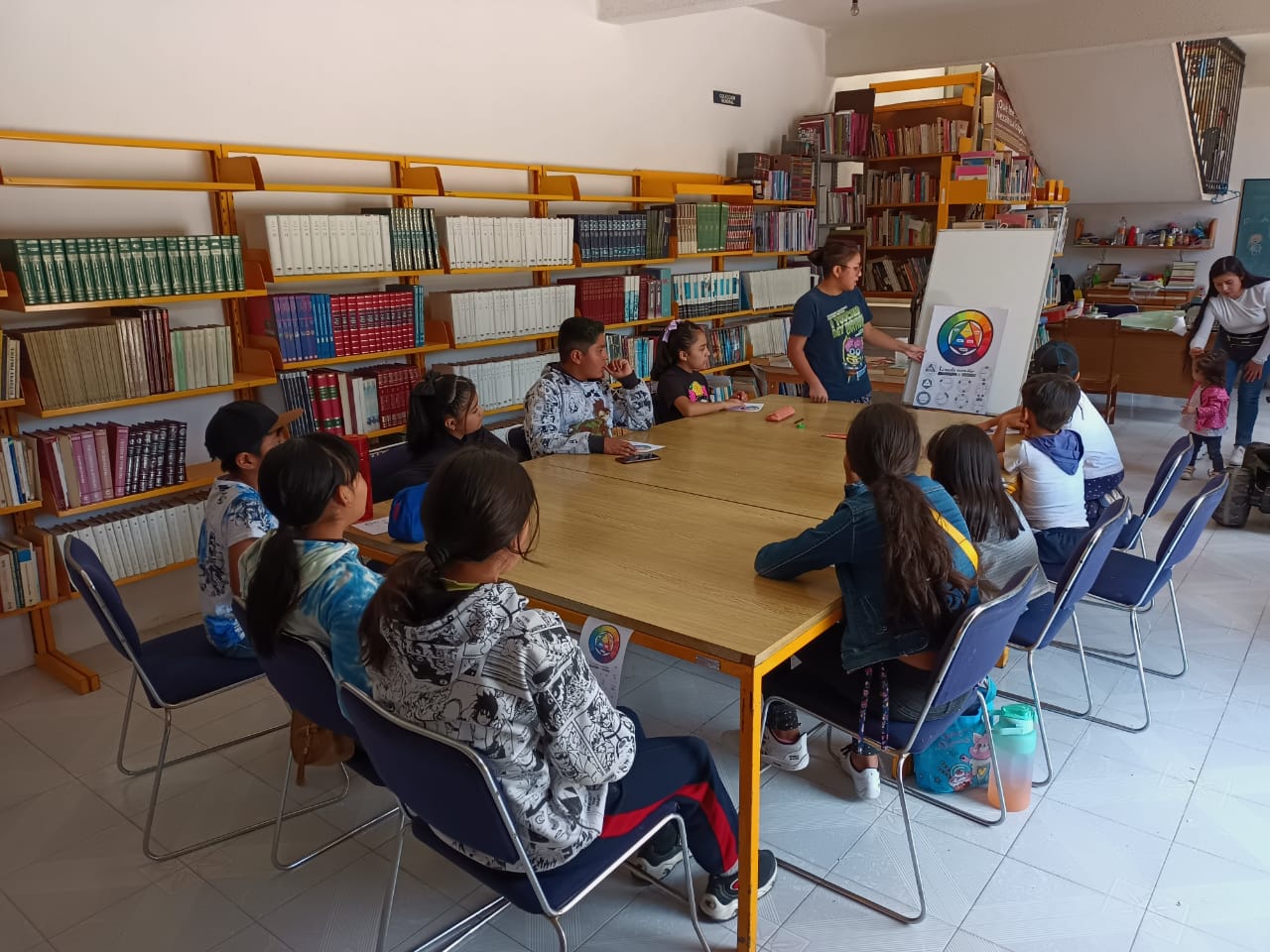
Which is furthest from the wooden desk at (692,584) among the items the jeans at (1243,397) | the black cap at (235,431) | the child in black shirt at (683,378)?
the jeans at (1243,397)

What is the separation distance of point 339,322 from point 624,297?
188 cm

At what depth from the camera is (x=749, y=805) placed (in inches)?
74.3

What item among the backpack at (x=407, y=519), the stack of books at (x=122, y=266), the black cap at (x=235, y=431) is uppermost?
the stack of books at (x=122, y=266)

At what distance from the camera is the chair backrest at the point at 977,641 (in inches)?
73.5

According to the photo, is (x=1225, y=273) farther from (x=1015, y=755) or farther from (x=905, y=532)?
(x=905, y=532)

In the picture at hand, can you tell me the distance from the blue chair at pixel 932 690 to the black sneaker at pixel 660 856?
0.93ft

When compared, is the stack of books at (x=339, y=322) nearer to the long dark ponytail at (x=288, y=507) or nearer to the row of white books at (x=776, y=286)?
the long dark ponytail at (x=288, y=507)

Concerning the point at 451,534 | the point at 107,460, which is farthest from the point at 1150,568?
the point at 107,460

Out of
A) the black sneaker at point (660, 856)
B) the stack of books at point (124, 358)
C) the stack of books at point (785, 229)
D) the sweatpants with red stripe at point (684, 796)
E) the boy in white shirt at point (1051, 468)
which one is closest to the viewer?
the sweatpants with red stripe at point (684, 796)

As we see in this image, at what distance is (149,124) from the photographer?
348cm

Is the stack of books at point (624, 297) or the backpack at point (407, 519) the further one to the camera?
the stack of books at point (624, 297)

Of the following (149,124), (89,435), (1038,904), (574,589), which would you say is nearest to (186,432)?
(89,435)

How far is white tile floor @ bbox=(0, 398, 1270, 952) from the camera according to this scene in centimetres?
208

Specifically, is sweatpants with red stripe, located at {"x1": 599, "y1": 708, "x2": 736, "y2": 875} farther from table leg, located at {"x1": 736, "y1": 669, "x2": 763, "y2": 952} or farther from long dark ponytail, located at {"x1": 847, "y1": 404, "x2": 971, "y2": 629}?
long dark ponytail, located at {"x1": 847, "y1": 404, "x2": 971, "y2": 629}
